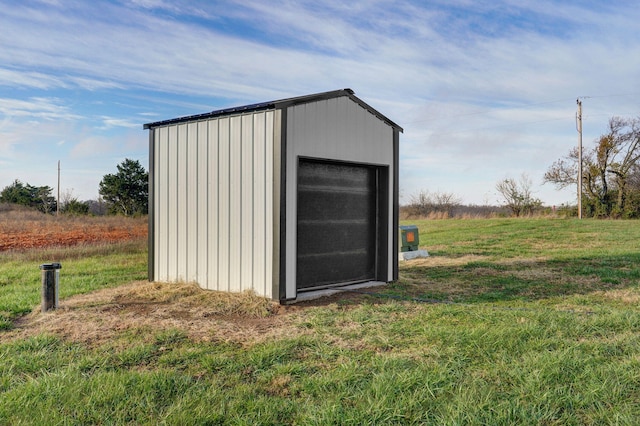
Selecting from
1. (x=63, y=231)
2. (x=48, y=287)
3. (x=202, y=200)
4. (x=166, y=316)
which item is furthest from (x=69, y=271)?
(x=63, y=231)

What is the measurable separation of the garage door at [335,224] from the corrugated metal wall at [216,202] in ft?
2.58

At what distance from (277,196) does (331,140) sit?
4.95 feet


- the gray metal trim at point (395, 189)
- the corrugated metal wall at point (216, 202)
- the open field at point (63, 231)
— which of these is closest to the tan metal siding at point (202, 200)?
the corrugated metal wall at point (216, 202)

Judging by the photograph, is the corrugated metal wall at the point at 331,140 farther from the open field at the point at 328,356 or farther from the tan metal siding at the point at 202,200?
the tan metal siding at the point at 202,200

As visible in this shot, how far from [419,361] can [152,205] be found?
6.18m

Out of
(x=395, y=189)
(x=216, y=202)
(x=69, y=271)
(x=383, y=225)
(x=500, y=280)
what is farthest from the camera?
(x=69, y=271)

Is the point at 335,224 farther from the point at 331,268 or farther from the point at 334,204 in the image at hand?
the point at 331,268

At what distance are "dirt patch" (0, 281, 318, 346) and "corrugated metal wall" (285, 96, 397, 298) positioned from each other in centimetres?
87

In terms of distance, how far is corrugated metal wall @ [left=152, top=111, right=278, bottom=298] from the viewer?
718cm

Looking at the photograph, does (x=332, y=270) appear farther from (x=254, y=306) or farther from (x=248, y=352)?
(x=248, y=352)

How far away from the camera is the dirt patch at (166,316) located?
5.47m

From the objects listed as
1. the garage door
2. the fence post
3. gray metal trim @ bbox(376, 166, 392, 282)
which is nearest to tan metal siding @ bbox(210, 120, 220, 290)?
the garage door

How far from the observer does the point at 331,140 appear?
787 centimetres

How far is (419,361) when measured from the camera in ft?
14.3
